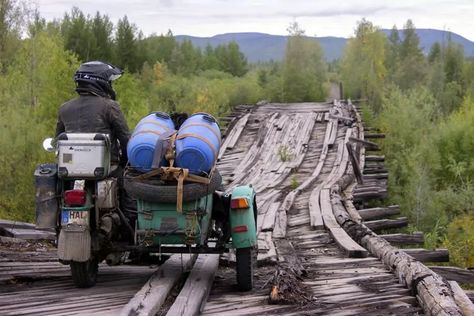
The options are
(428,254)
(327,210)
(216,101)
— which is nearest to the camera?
(428,254)

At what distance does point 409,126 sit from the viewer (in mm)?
33719

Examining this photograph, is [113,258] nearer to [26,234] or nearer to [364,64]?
[26,234]

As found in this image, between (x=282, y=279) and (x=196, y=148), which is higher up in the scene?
(x=196, y=148)

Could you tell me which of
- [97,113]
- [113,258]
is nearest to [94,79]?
[97,113]

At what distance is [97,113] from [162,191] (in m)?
0.91

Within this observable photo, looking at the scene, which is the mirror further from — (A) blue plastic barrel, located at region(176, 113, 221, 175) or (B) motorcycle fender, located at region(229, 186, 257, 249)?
(B) motorcycle fender, located at region(229, 186, 257, 249)

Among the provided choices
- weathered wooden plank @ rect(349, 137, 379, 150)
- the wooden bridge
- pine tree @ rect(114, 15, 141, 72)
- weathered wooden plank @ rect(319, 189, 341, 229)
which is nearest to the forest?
pine tree @ rect(114, 15, 141, 72)

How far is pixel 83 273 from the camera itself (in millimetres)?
5133

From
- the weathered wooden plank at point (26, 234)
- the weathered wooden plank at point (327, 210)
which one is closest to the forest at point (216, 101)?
the weathered wooden plank at point (327, 210)

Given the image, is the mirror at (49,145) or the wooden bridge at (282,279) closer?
the wooden bridge at (282,279)

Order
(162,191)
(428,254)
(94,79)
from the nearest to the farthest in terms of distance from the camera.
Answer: (162,191) < (94,79) < (428,254)

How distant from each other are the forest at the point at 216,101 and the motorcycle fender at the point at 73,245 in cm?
1245

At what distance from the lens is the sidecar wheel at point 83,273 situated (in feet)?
16.7

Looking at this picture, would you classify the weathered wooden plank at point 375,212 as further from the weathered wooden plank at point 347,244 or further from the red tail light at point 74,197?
the red tail light at point 74,197
